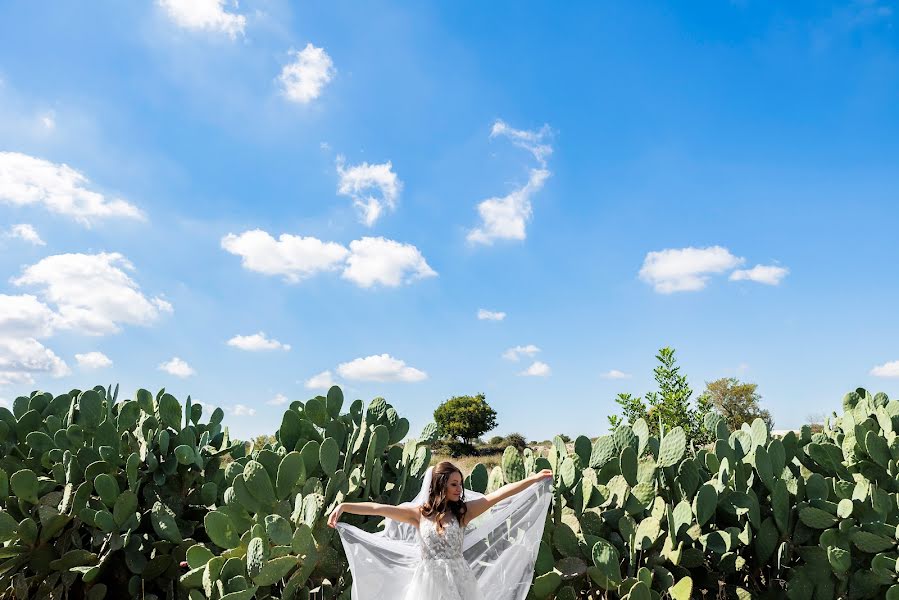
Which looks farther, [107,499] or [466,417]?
[466,417]

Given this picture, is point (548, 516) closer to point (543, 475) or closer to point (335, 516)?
point (543, 475)

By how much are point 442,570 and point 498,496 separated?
43 cm

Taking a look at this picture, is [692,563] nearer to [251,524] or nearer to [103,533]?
[251,524]

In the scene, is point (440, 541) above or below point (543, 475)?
below

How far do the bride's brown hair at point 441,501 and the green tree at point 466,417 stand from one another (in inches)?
702

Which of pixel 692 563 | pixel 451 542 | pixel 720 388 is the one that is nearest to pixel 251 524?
pixel 451 542

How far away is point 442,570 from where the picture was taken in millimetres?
3254

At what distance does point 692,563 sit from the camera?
11.6 ft

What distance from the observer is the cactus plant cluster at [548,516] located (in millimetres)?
3438

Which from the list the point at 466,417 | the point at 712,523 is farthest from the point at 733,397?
the point at 712,523

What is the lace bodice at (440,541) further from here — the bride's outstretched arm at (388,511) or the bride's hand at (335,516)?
the bride's hand at (335,516)

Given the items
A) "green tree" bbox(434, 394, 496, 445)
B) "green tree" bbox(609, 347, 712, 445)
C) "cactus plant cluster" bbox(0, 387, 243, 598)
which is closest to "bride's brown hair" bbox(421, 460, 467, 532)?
"cactus plant cluster" bbox(0, 387, 243, 598)

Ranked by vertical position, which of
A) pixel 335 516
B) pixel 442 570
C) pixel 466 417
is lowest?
pixel 442 570

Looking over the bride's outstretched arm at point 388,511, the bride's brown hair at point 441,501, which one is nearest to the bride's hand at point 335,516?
the bride's outstretched arm at point 388,511
